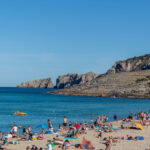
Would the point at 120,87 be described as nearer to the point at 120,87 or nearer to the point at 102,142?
→ the point at 120,87

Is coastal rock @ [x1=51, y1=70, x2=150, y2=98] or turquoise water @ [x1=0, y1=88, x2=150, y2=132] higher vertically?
coastal rock @ [x1=51, y1=70, x2=150, y2=98]

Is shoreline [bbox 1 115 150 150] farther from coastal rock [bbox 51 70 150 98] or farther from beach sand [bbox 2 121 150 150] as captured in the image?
coastal rock [bbox 51 70 150 98]

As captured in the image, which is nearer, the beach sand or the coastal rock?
the beach sand

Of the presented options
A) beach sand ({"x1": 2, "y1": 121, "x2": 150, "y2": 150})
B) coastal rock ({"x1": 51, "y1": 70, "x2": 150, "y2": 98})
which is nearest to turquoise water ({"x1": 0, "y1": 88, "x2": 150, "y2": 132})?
beach sand ({"x1": 2, "y1": 121, "x2": 150, "y2": 150})

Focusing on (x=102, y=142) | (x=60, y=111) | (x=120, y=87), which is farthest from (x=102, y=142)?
(x=120, y=87)

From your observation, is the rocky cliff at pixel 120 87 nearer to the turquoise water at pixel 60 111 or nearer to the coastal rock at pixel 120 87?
the coastal rock at pixel 120 87

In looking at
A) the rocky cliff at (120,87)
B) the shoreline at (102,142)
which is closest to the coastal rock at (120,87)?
the rocky cliff at (120,87)

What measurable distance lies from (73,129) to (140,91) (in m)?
95.8

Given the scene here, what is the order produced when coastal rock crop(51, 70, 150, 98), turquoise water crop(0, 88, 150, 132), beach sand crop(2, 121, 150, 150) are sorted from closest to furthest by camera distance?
beach sand crop(2, 121, 150, 150), turquoise water crop(0, 88, 150, 132), coastal rock crop(51, 70, 150, 98)

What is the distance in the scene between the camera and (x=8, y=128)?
137ft

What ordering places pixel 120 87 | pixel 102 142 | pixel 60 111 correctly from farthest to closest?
pixel 120 87 < pixel 60 111 < pixel 102 142

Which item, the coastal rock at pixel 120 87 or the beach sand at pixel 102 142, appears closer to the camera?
the beach sand at pixel 102 142

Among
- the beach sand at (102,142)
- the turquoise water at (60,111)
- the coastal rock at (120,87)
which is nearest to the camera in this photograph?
the beach sand at (102,142)

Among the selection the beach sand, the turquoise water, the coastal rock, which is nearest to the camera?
the beach sand
